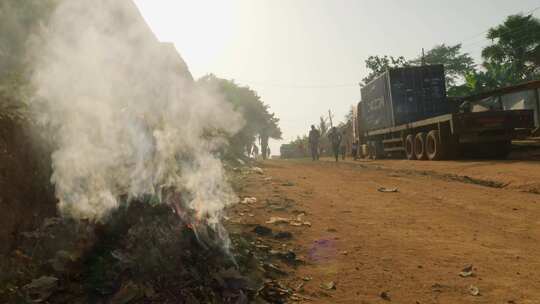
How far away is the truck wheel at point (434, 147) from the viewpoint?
15.1 m

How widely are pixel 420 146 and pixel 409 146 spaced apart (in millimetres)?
1235

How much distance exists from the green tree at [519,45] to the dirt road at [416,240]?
35.5 metres

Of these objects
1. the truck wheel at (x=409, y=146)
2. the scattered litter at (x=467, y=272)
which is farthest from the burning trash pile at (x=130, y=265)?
the truck wheel at (x=409, y=146)

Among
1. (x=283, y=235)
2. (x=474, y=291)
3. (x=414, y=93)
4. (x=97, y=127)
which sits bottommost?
(x=474, y=291)

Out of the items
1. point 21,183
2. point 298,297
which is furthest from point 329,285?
point 21,183

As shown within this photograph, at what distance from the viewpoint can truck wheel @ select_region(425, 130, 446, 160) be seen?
15109 millimetres

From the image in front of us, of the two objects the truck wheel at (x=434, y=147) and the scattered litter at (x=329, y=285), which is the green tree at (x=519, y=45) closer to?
the truck wheel at (x=434, y=147)

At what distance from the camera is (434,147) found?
51.3ft

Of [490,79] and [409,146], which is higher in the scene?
[490,79]

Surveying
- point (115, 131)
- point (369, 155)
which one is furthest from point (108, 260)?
point (369, 155)

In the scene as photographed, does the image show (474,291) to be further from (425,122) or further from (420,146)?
(420,146)

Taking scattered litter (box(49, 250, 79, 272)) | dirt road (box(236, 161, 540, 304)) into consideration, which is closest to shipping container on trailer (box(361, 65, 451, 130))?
dirt road (box(236, 161, 540, 304))

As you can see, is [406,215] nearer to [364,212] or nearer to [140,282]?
[364,212]

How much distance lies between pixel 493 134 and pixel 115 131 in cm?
1361
